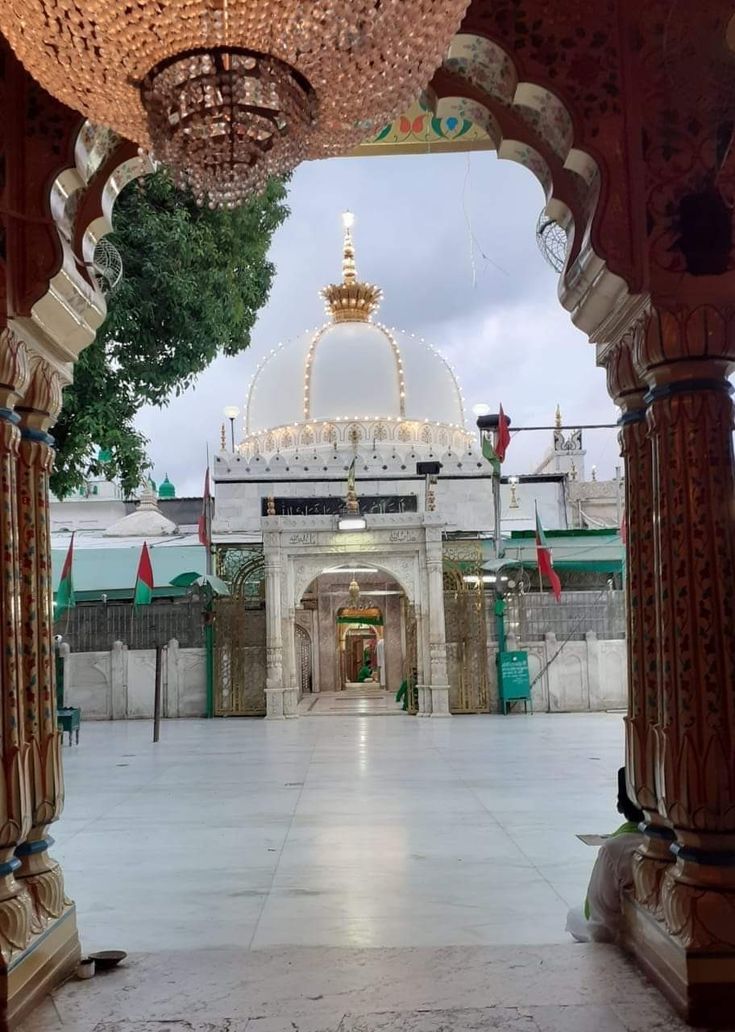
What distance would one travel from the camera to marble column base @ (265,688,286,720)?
52.3 ft

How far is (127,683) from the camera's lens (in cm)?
1633

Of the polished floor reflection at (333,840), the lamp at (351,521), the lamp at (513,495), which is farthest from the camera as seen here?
the lamp at (513,495)

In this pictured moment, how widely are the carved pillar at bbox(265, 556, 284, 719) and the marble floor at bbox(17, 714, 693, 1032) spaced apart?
18.3ft

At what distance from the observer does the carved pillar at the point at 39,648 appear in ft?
11.8

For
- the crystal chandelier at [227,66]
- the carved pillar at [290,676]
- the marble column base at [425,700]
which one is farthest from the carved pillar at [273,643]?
the crystal chandelier at [227,66]

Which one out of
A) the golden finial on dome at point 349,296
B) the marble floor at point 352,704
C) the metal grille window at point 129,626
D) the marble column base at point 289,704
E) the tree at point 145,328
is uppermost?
the golden finial on dome at point 349,296

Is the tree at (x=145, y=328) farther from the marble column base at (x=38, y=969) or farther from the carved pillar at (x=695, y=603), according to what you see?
the carved pillar at (x=695, y=603)

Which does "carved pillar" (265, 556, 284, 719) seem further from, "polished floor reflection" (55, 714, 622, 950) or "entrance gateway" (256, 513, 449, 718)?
"polished floor reflection" (55, 714, 622, 950)

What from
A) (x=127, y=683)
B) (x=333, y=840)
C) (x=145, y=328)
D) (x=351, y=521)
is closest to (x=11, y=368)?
(x=333, y=840)

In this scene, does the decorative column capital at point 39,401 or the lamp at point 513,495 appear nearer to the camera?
the decorative column capital at point 39,401

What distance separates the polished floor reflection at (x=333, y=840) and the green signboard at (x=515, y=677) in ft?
12.7

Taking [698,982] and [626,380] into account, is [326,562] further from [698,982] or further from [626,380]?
[698,982]

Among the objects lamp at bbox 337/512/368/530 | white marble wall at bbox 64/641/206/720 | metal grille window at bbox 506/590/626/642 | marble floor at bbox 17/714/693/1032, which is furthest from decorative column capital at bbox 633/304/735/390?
white marble wall at bbox 64/641/206/720

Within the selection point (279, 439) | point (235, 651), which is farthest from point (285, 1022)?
point (279, 439)
